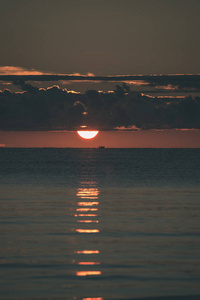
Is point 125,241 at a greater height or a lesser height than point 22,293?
greater

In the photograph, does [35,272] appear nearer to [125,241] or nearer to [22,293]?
[22,293]

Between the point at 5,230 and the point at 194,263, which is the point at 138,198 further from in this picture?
the point at 194,263

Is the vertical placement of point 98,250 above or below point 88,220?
below

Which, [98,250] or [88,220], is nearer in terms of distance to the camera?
[98,250]

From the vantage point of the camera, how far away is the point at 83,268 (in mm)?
17766

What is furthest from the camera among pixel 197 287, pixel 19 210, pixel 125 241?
pixel 19 210

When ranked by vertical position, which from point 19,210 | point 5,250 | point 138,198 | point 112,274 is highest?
point 138,198

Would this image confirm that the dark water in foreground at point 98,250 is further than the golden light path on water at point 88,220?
No

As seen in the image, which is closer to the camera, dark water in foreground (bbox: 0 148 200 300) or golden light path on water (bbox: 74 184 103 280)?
dark water in foreground (bbox: 0 148 200 300)

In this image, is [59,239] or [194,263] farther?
[59,239]

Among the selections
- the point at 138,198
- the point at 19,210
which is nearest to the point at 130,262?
the point at 19,210

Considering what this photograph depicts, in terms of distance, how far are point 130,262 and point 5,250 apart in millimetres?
4583

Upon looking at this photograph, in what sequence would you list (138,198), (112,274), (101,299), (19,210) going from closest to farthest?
(101,299) < (112,274) < (19,210) < (138,198)

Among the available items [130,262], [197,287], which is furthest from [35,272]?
[197,287]
